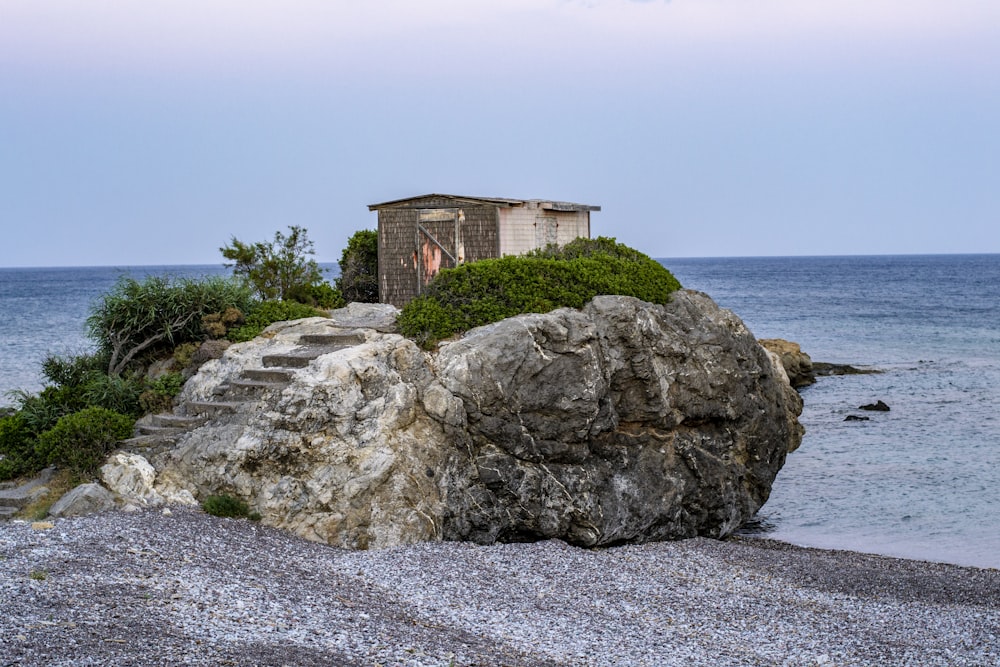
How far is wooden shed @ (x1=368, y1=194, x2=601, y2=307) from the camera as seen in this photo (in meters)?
24.7

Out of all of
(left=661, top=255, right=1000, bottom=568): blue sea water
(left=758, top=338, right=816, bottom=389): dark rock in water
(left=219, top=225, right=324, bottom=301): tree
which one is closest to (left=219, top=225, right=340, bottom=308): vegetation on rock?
(left=219, top=225, right=324, bottom=301): tree

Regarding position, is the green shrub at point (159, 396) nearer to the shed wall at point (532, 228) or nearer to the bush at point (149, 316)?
the bush at point (149, 316)

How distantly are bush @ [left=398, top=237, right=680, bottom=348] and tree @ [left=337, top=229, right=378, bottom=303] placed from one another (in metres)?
7.89

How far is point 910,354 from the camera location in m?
54.4

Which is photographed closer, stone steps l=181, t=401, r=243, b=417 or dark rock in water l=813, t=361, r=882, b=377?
stone steps l=181, t=401, r=243, b=417

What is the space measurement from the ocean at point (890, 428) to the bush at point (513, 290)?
6477 millimetres

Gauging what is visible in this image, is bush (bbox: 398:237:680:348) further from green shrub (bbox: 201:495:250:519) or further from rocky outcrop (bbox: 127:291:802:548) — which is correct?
green shrub (bbox: 201:495:250:519)

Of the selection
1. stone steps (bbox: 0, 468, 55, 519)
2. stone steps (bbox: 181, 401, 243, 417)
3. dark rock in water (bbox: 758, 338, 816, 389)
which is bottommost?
dark rock in water (bbox: 758, 338, 816, 389)

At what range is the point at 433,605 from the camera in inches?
515

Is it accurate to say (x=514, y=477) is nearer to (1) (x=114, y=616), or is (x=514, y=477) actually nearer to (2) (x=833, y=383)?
(1) (x=114, y=616)

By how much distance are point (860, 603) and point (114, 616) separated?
11.2 m

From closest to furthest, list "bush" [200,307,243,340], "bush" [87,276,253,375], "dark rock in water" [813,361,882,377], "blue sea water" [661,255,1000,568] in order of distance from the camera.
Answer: "bush" [200,307,243,340], "bush" [87,276,253,375], "blue sea water" [661,255,1000,568], "dark rock in water" [813,361,882,377]

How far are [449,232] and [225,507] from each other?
1123 centimetres

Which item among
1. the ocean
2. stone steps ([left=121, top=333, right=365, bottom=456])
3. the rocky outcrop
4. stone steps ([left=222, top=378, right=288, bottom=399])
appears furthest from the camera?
the ocean
